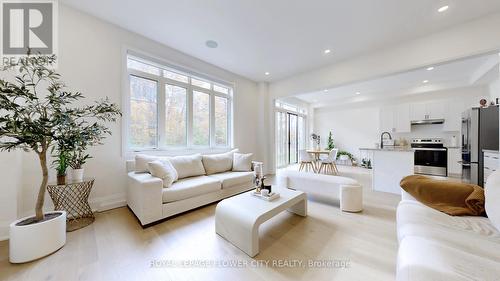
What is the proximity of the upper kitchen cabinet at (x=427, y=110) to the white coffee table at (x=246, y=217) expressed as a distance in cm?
606

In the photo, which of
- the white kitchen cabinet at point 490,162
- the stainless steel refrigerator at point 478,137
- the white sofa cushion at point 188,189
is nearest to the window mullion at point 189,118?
the white sofa cushion at point 188,189

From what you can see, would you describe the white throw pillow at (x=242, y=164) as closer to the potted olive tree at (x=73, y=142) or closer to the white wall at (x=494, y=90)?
the potted olive tree at (x=73, y=142)

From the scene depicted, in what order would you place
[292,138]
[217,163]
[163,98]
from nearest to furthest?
[163,98]
[217,163]
[292,138]

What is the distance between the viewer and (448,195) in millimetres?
1770

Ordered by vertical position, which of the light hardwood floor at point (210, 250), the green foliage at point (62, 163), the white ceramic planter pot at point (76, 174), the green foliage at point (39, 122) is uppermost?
the green foliage at point (39, 122)

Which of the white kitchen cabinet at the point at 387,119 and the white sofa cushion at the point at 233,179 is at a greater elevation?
the white kitchen cabinet at the point at 387,119

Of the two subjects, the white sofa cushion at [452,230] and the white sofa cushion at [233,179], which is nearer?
the white sofa cushion at [452,230]

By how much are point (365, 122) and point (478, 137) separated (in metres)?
3.72

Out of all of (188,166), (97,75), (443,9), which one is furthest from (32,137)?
(443,9)

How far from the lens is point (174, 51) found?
3596 mm

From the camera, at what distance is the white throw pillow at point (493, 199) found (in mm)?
1335

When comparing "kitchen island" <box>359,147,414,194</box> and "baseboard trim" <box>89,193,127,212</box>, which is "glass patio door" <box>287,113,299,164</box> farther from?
"baseboard trim" <box>89,193,127,212</box>

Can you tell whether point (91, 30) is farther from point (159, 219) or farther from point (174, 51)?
point (159, 219)

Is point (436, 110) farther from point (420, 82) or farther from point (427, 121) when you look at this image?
point (420, 82)
